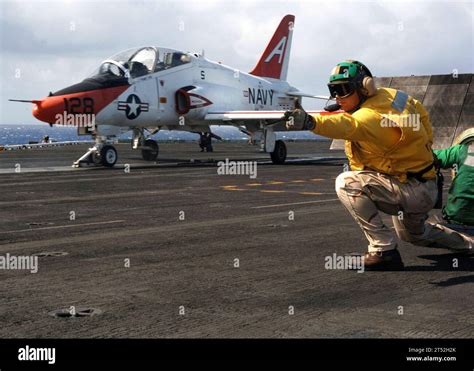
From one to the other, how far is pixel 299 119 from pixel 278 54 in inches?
1112

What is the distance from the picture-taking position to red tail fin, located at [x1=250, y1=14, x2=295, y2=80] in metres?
33.3

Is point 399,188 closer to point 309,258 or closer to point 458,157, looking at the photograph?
point 458,157

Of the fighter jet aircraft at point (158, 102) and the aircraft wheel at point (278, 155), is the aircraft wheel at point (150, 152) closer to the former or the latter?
the fighter jet aircraft at point (158, 102)

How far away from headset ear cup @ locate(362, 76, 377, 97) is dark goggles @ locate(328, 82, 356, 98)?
0.36 feet

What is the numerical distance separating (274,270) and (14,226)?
489 centimetres

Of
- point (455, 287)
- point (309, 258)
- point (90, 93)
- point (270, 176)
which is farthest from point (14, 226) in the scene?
point (90, 93)

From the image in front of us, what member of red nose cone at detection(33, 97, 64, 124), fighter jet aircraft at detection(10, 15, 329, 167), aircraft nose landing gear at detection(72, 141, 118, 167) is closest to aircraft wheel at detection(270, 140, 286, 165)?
fighter jet aircraft at detection(10, 15, 329, 167)

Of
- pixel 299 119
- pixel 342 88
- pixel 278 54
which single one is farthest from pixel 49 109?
pixel 299 119

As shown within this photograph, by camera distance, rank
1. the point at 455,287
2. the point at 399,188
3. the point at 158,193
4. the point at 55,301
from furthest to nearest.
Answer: the point at 158,193 < the point at 399,188 < the point at 455,287 < the point at 55,301

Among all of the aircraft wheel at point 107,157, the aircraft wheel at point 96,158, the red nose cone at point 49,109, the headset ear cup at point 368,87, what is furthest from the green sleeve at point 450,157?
the aircraft wheel at point 96,158

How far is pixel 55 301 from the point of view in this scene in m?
6.01

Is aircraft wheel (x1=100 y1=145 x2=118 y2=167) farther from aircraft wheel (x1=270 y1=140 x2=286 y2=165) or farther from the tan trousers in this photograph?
the tan trousers

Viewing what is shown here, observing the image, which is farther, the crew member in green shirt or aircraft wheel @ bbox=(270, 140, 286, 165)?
aircraft wheel @ bbox=(270, 140, 286, 165)

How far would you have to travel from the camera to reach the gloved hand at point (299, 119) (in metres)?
6.45
